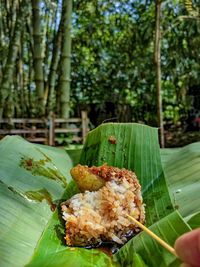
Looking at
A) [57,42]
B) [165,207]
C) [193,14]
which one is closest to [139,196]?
[165,207]

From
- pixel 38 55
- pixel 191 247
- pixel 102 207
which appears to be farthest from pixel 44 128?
pixel 191 247

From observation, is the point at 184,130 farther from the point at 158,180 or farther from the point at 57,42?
the point at 158,180

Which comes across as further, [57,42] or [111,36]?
[111,36]

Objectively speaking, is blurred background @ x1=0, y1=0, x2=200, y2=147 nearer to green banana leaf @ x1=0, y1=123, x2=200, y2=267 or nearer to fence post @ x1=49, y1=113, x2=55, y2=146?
fence post @ x1=49, y1=113, x2=55, y2=146

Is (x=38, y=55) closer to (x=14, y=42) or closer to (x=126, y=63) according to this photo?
(x=14, y=42)

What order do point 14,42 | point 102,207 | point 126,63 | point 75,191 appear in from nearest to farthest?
point 102,207
point 75,191
point 14,42
point 126,63

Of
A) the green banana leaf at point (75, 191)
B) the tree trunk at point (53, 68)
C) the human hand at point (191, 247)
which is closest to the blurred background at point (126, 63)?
the tree trunk at point (53, 68)
